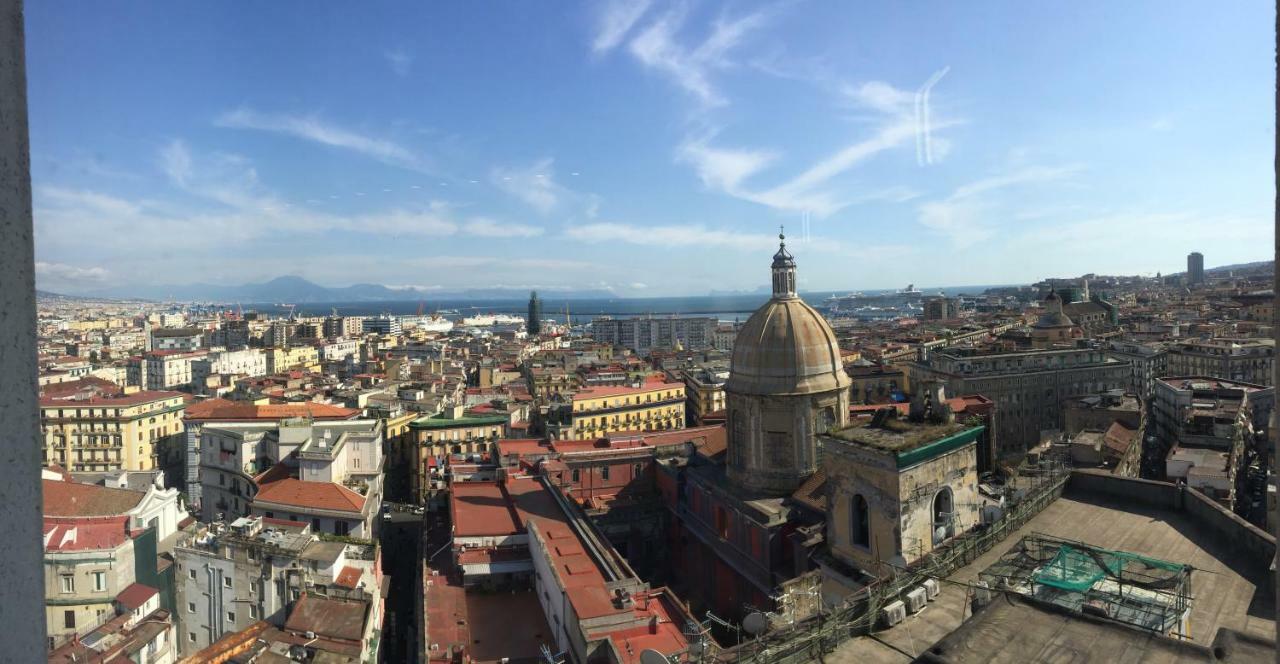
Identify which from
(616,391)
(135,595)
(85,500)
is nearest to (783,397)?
(135,595)

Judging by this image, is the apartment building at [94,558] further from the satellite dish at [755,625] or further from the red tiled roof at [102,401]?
the red tiled roof at [102,401]

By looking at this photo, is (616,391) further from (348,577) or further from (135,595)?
(135,595)

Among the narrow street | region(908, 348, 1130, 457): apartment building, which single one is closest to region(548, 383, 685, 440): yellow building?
the narrow street

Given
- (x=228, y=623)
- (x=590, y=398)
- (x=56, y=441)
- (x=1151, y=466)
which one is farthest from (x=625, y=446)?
(x=56, y=441)

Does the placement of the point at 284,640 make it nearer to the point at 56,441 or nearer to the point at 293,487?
the point at 293,487

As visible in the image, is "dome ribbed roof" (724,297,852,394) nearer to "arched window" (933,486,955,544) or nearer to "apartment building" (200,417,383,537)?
"arched window" (933,486,955,544)
